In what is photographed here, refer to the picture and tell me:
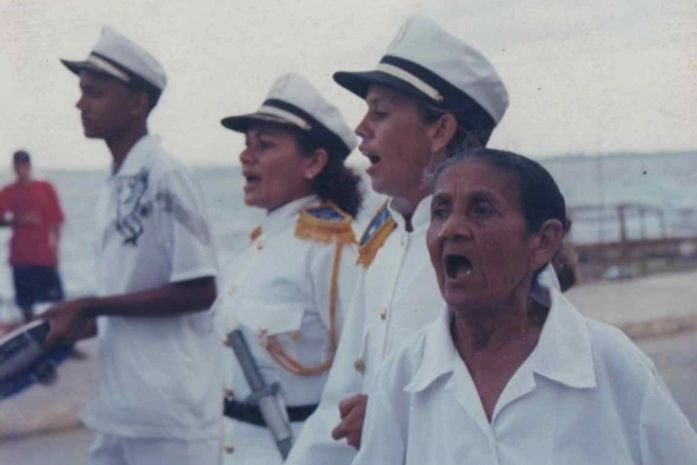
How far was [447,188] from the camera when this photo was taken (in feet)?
9.88

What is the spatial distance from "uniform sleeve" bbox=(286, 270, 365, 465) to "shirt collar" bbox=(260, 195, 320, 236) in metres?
0.93

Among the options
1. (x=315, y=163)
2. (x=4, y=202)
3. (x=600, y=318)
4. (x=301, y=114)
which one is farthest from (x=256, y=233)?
(x=600, y=318)

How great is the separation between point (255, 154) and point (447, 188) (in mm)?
1938

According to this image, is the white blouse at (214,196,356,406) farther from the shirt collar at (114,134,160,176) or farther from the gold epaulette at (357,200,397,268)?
the shirt collar at (114,134,160,176)

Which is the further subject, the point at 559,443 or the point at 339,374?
the point at 339,374

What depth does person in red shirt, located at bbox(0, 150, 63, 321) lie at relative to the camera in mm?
11898

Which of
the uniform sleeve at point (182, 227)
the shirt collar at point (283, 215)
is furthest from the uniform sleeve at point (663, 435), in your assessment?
the uniform sleeve at point (182, 227)

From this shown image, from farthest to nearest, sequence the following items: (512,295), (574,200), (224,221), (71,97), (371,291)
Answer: (574,200) → (224,221) → (71,97) → (371,291) → (512,295)

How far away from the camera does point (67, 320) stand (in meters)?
5.20

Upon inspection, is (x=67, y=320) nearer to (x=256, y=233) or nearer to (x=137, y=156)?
(x=137, y=156)

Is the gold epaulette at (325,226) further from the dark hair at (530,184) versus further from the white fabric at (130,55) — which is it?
the dark hair at (530,184)

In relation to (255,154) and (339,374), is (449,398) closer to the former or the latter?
(339,374)

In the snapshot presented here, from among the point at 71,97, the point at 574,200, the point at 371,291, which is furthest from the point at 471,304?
the point at 574,200

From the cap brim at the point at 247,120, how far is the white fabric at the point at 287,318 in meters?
0.40
